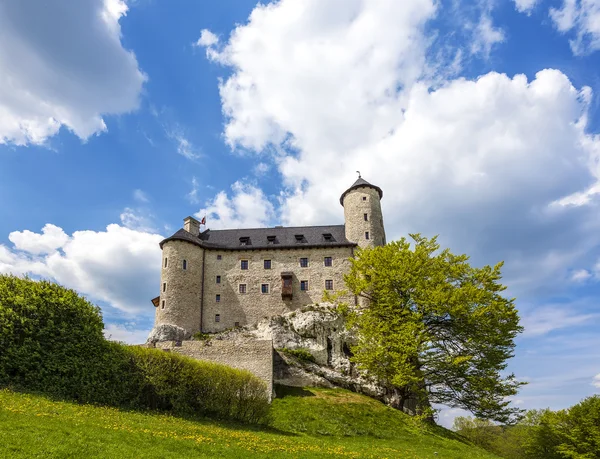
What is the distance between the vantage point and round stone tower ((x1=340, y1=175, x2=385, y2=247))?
49.8m

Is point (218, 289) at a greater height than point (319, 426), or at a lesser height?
greater

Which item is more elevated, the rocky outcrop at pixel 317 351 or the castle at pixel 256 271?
the castle at pixel 256 271

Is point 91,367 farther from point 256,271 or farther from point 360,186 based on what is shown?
point 360,186

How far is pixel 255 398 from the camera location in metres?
22.2

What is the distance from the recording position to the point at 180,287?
48094 millimetres

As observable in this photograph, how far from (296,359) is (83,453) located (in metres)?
27.1

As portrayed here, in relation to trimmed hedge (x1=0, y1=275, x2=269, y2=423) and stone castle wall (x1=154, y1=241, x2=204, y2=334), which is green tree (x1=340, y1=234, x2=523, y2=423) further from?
stone castle wall (x1=154, y1=241, x2=204, y2=334)

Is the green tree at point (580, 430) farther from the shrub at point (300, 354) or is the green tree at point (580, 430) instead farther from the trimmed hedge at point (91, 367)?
the trimmed hedge at point (91, 367)

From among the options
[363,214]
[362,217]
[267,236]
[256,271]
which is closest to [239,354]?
[256,271]

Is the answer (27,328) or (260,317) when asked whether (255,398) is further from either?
(260,317)

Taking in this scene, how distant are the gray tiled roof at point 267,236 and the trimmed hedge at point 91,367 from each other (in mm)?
29237

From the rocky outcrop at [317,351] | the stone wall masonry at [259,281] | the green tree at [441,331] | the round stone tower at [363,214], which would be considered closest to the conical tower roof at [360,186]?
the round stone tower at [363,214]

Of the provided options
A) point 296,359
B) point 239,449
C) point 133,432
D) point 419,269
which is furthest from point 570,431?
point 133,432

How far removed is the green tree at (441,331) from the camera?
28.4 m
